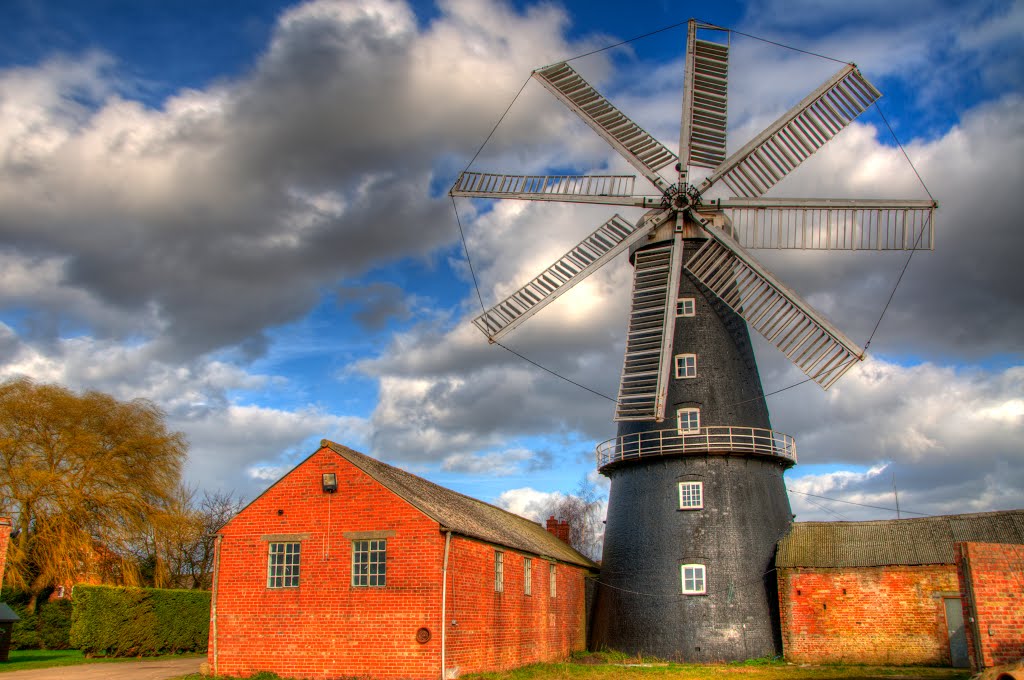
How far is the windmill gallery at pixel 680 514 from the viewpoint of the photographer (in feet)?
61.0

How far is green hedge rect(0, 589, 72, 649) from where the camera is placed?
→ 27.0 meters

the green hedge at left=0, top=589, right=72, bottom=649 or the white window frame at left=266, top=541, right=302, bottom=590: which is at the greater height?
the white window frame at left=266, top=541, right=302, bottom=590

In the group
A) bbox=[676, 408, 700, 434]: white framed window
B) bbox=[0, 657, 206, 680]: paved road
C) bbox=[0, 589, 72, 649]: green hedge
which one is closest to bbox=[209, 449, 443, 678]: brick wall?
Answer: bbox=[0, 657, 206, 680]: paved road

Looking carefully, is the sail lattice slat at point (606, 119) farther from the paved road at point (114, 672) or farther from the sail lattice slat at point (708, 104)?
the paved road at point (114, 672)

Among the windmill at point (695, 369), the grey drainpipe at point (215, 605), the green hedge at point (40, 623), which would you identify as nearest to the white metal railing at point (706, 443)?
the windmill at point (695, 369)

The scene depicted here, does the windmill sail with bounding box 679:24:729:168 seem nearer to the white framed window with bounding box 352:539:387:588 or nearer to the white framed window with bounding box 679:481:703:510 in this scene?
the white framed window with bounding box 679:481:703:510

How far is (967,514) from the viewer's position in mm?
22672

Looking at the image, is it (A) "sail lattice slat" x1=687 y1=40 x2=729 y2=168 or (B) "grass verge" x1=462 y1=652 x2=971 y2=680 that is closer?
(B) "grass verge" x1=462 y1=652 x2=971 y2=680

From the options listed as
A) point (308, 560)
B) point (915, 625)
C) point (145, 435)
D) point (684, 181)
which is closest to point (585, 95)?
point (684, 181)

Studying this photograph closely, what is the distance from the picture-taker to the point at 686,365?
936 inches

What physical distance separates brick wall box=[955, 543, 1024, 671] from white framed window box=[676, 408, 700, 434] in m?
9.31

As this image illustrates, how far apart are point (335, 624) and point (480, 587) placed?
3215 mm

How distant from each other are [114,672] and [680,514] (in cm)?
1463

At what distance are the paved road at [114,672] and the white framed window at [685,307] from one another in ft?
51.6
